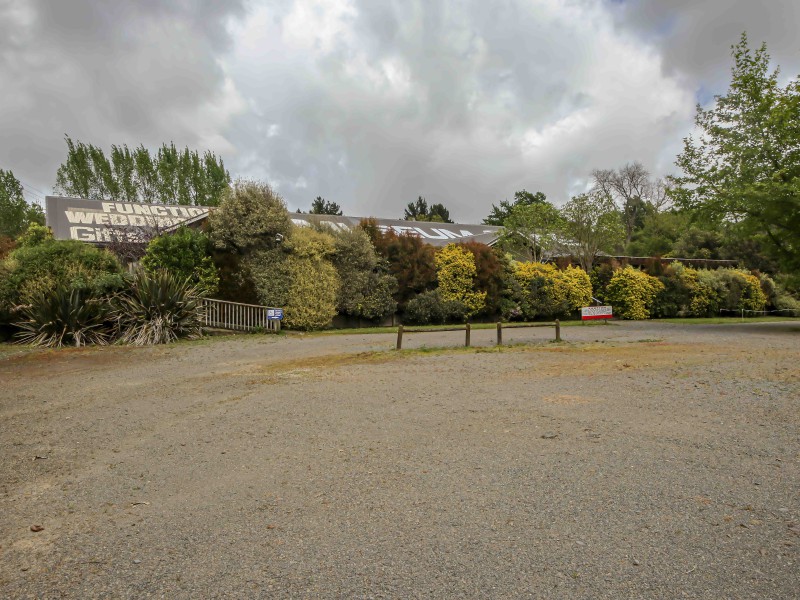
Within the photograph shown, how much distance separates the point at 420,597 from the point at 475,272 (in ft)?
70.3

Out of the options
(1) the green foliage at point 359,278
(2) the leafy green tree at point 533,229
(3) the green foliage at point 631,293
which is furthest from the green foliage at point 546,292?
(1) the green foliage at point 359,278

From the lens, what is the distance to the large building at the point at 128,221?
24281 mm

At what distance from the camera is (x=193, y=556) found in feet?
10.4

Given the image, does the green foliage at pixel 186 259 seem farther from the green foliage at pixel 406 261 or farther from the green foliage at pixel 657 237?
the green foliage at pixel 657 237

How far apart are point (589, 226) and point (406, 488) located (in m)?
27.8

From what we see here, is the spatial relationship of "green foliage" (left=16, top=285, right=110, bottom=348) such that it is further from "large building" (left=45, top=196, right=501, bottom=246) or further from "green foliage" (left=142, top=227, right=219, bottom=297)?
"large building" (left=45, top=196, right=501, bottom=246)

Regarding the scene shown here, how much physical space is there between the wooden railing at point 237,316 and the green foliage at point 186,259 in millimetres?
628

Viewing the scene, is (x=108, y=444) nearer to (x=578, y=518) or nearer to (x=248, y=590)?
(x=248, y=590)

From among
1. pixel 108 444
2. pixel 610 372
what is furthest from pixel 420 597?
pixel 610 372

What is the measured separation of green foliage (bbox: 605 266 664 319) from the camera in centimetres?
2775

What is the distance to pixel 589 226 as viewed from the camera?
96.2 feet

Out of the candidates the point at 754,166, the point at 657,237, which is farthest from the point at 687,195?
the point at 657,237

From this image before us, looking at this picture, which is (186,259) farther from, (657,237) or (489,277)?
(657,237)

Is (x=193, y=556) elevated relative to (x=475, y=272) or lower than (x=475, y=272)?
lower
